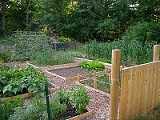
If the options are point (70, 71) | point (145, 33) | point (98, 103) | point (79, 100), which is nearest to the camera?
point (79, 100)

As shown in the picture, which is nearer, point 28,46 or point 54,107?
point 54,107

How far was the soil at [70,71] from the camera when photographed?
8.38 m

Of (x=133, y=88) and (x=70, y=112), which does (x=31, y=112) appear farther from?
(x=133, y=88)

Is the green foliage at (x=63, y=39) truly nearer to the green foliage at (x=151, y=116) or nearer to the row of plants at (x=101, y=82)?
the row of plants at (x=101, y=82)

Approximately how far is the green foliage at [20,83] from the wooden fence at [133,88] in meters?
1.94

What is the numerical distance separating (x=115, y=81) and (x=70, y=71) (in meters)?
4.17

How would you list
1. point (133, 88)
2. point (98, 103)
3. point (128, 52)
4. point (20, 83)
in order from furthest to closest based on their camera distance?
point (128, 52), point (20, 83), point (98, 103), point (133, 88)

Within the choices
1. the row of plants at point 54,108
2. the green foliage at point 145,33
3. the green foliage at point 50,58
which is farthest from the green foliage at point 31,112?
the green foliage at point 145,33

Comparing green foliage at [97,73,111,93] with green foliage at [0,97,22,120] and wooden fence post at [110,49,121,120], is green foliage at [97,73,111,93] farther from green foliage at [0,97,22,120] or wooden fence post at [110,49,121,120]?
green foliage at [0,97,22,120]

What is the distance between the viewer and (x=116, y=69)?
464cm

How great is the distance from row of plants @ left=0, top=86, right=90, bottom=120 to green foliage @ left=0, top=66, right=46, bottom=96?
0.73m

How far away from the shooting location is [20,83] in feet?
21.1

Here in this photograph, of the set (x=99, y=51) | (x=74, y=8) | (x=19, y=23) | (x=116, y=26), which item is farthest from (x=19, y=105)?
(x=19, y=23)

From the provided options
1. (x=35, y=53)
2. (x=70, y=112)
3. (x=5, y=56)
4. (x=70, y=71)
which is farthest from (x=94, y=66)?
(x=70, y=112)
